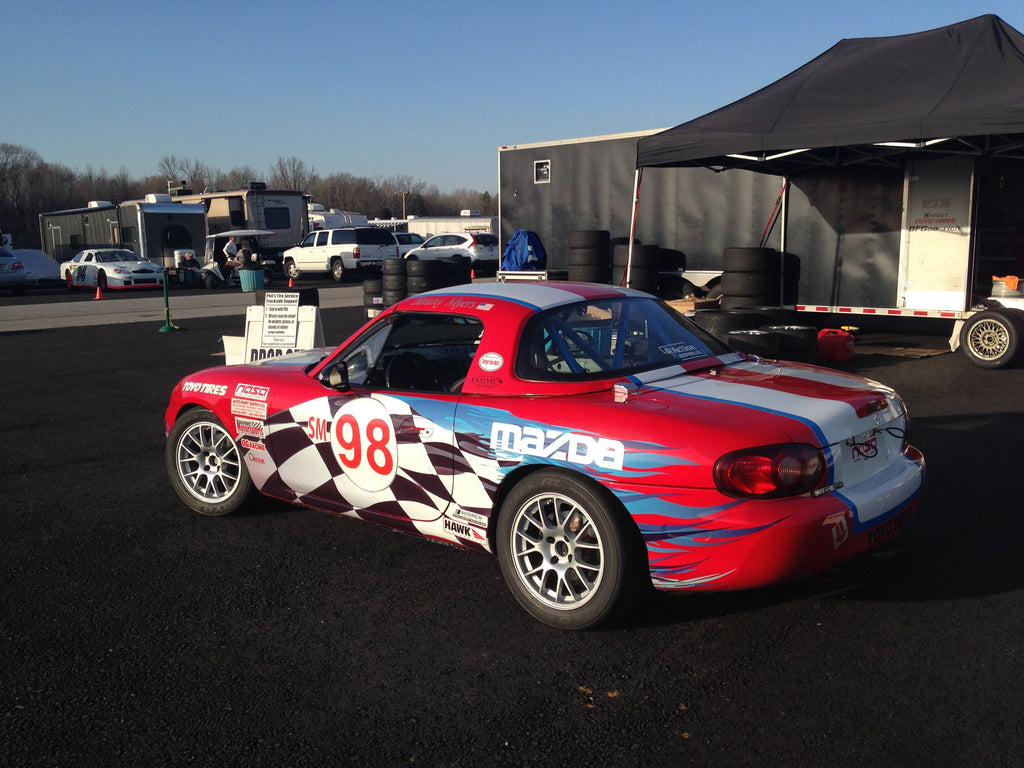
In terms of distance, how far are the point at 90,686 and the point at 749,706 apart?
7.83ft

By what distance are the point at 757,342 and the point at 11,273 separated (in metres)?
26.3

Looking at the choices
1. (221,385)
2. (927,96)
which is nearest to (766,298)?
(927,96)

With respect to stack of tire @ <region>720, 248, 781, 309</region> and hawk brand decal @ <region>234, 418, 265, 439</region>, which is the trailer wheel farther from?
hawk brand decal @ <region>234, 418, 265, 439</region>

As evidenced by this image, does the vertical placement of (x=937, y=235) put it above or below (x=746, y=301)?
above

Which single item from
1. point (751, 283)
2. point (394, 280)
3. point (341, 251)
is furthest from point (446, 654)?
point (341, 251)

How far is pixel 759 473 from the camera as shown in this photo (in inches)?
129

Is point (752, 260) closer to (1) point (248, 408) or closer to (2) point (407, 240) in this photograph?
(1) point (248, 408)

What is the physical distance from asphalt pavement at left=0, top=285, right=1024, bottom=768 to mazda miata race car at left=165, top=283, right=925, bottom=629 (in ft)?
0.97

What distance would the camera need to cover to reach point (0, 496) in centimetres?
576

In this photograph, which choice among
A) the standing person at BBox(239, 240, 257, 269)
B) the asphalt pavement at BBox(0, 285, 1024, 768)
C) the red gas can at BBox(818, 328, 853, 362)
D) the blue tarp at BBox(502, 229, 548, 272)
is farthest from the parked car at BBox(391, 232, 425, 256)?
the asphalt pavement at BBox(0, 285, 1024, 768)

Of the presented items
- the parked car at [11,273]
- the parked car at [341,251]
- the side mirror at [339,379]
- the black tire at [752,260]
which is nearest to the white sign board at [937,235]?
the black tire at [752,260]

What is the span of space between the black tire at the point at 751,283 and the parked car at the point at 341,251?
19898 mm

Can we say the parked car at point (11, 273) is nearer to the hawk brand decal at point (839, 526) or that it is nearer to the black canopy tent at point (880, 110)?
the black canopy tent at point (880, 110)

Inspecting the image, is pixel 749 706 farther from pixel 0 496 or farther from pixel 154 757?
pixel 0 496
